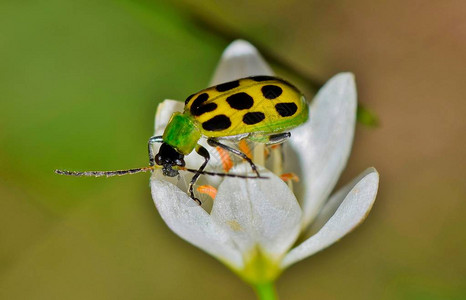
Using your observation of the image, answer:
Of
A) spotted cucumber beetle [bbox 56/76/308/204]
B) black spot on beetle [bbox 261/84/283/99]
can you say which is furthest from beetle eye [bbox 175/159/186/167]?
black spot on beetle [bbox 261/84/283/99]

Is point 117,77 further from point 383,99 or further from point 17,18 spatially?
point 383,99

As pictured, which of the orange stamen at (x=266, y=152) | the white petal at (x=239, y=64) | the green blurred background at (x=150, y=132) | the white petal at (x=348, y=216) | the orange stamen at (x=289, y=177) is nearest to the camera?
the white petal at (x=348, y=216)

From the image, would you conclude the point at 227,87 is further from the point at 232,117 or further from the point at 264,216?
the point at 264,216

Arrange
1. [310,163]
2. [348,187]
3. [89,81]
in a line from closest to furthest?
[348,187] < [310,163] < [89,81]

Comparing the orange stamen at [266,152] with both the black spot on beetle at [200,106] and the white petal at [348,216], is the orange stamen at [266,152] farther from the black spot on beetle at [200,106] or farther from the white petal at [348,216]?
the white petal at [348,216]

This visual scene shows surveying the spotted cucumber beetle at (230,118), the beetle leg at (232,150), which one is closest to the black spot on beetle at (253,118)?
the spotted cucumber beetle at (230,118)

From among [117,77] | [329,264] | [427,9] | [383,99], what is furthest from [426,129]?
[117,77]

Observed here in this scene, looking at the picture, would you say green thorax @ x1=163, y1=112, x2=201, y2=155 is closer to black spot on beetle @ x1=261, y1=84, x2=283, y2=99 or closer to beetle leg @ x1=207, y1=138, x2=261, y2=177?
beetle leg @ x1=207, y1=138, x2=261, y2=177
